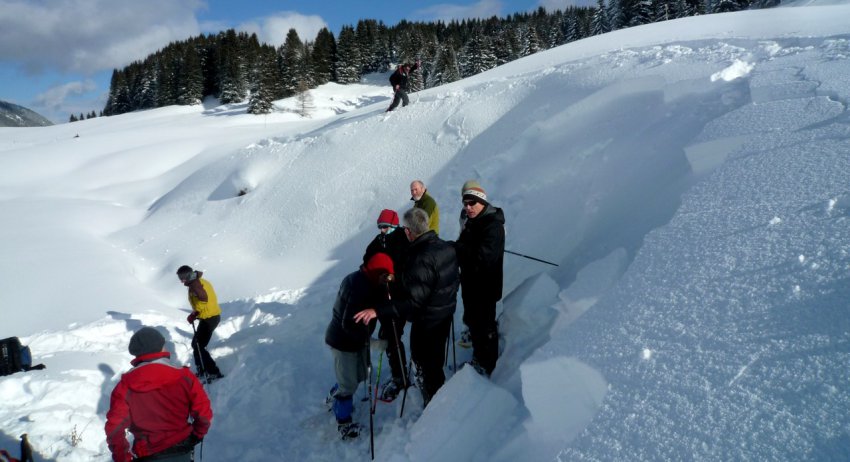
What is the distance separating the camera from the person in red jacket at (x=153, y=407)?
279 cm

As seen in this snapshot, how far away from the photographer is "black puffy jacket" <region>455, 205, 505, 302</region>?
3943mm

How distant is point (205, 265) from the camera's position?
28.8 ft

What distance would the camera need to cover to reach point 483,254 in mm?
3926

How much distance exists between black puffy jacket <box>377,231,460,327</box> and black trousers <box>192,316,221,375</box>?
10.3ft

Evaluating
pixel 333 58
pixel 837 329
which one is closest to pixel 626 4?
pixel 333 58

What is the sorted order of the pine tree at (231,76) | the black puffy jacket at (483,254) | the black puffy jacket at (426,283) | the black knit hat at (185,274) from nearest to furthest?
the black puffy jacket at (426,283), the black puffy jacket at (483,254), the black knit hat at (185,274), the pine tree at (231,76)

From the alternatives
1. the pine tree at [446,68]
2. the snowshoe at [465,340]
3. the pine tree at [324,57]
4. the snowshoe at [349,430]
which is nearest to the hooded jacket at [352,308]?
the snowshoe at [349,430]

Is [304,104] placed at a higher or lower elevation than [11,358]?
higher

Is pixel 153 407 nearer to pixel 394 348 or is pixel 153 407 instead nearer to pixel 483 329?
pixel 394 348

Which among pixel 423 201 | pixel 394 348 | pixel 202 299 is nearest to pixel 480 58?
pixel 423 201

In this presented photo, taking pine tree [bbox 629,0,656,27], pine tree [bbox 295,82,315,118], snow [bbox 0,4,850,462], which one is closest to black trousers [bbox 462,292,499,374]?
snow [bbox 0,4,850,462]

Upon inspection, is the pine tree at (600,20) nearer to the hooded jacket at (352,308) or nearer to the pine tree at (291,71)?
the pine tree at (291,71)

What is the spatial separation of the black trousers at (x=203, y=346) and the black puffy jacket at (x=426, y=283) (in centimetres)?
312

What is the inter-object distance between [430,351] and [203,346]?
3.31m
